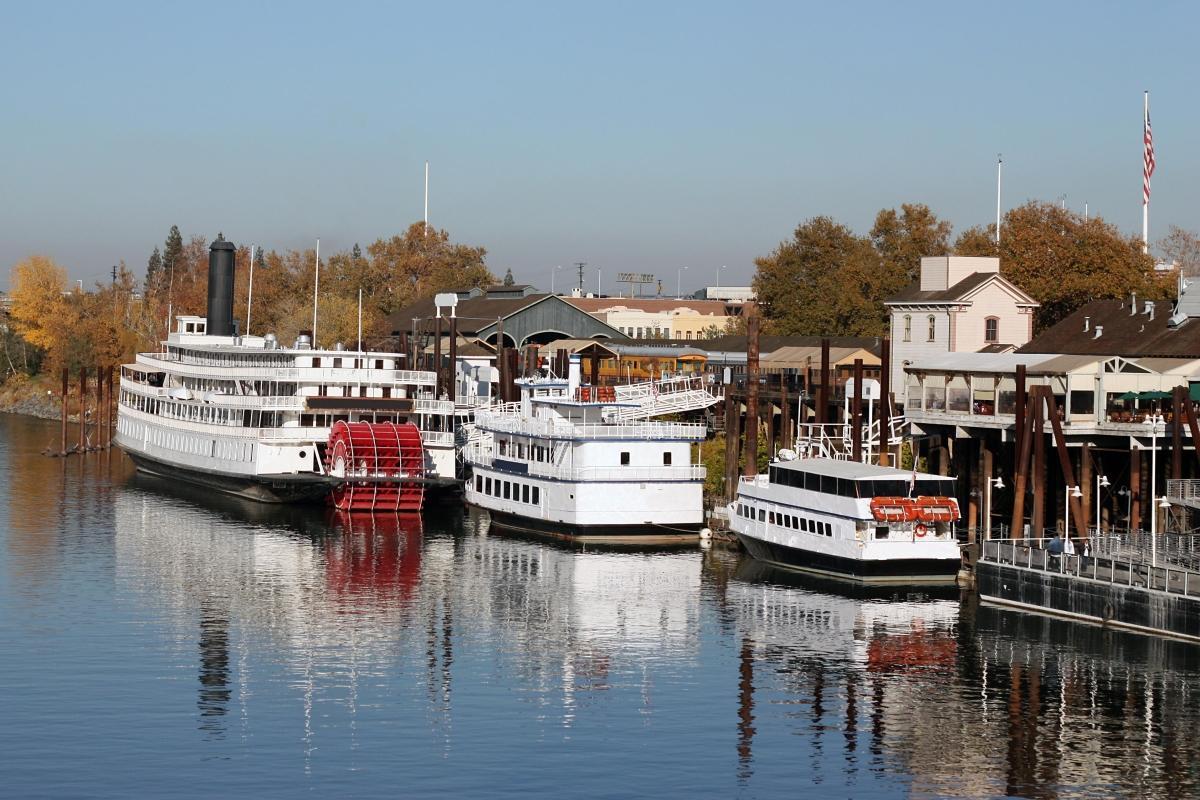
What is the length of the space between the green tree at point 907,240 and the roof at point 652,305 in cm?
5904

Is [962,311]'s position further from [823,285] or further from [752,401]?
[823,285]

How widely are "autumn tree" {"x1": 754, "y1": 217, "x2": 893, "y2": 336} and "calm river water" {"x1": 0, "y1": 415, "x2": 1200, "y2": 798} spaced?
2110 inches

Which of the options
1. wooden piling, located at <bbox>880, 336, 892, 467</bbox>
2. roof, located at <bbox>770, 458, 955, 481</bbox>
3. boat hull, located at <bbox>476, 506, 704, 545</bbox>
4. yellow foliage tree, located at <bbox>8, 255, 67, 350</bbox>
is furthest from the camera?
yellow foliage tree, located at <bbox>8, 255, 67, 350</bbox>

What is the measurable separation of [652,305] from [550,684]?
14304cm

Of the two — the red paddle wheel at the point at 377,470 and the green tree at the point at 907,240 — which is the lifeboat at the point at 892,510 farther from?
the green tree at the point at 907,240

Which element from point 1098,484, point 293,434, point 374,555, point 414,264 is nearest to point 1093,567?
point 1098,484

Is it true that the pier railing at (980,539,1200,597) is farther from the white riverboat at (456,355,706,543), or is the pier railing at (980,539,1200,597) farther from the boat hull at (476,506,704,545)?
the white riverboat at (456,355,706,543)

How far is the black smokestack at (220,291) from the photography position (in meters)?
A: 112

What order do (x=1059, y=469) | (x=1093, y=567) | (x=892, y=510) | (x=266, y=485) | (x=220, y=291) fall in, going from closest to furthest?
(x=1093, y=567)
(x=892, y=510)
(x=1059, y=469)
(x=266, y=485)
(x=220, y=291)

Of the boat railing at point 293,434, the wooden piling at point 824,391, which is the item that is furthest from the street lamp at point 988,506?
the boat railing at point 293,434

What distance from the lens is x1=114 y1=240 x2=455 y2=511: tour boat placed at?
8531cm

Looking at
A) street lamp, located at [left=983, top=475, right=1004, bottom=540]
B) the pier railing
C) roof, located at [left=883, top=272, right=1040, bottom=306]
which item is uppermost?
roof, located at [left=883, top=272, right=1040, bottom=306]

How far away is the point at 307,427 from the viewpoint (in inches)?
3561

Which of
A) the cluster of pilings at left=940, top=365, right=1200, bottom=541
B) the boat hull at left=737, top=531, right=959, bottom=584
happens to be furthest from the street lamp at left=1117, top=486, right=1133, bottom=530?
the boat hull at left=737, top=531, right=959, bottom=584
